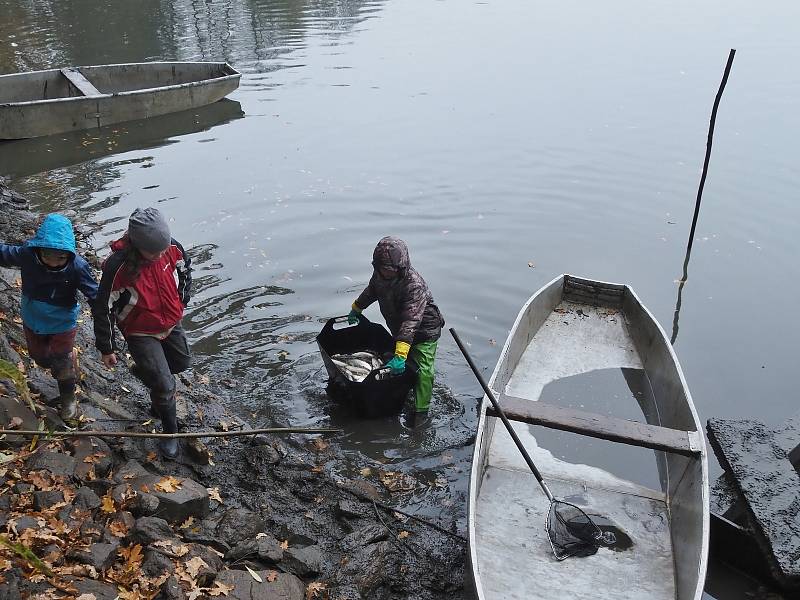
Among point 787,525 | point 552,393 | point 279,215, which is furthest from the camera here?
point 279,215

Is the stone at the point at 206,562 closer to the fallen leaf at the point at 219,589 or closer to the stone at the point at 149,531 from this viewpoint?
the fallen leaf at the point at 219,589

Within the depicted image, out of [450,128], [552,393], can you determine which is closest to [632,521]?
[552,393]

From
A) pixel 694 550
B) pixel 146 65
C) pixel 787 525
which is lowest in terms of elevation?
pixel 787 525

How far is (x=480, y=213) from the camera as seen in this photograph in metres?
14.0

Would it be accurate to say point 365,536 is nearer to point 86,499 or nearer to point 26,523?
point 86,499

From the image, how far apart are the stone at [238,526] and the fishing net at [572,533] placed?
2457 mm

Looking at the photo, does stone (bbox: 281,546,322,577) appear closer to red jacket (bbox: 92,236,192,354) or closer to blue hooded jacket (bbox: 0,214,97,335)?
red jacket (bbox: 92,236,192,354)

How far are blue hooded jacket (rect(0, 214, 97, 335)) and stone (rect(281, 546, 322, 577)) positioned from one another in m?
2.62

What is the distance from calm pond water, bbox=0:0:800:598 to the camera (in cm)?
964

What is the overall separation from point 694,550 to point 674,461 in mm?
1618

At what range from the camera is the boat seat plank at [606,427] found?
6.07m

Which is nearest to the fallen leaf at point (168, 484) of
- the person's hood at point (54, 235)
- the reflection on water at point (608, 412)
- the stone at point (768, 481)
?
the person's hood at point (54, 235)

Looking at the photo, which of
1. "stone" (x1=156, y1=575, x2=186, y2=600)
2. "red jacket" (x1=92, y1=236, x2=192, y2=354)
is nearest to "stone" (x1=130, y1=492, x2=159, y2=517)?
"stone" (x1=156, y1=575, x2=186, y2=600)

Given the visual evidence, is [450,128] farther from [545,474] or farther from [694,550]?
[694,550]
